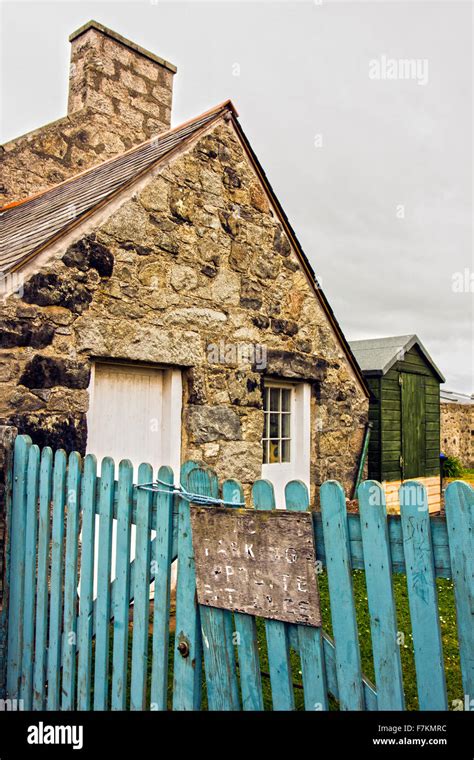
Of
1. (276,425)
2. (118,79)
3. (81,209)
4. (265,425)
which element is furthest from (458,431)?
(81,209)

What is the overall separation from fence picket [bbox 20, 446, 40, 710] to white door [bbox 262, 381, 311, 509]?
3991mm

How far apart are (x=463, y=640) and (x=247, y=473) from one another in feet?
15.1

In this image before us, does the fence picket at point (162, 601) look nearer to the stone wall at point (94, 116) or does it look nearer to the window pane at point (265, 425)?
the window pane at point (265, 425)

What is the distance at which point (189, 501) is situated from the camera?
8.16 ft

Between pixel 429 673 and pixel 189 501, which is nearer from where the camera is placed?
pixel 429 673

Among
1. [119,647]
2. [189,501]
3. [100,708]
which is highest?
[189,501]

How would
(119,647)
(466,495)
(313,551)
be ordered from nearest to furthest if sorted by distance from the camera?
(466,495) < (313,551) < (119,647)

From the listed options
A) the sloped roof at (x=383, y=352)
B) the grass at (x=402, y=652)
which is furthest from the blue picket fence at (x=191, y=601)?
the sloped roof at (x=383, y=352)

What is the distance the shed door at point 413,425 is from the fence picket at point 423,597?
8943 millimetres

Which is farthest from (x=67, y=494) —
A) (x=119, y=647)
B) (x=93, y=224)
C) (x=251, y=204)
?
(x=251, y=204)

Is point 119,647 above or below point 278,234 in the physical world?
below

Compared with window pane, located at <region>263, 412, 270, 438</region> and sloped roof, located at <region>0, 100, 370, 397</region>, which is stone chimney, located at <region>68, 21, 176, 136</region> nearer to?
sloped roof, located at <region>0, 100, 370, 397</region>

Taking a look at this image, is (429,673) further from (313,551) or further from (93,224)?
(93,224)

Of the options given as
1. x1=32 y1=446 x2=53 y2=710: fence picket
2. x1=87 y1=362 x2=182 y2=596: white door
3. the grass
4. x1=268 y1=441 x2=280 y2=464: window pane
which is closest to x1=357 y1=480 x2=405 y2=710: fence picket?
the grass
